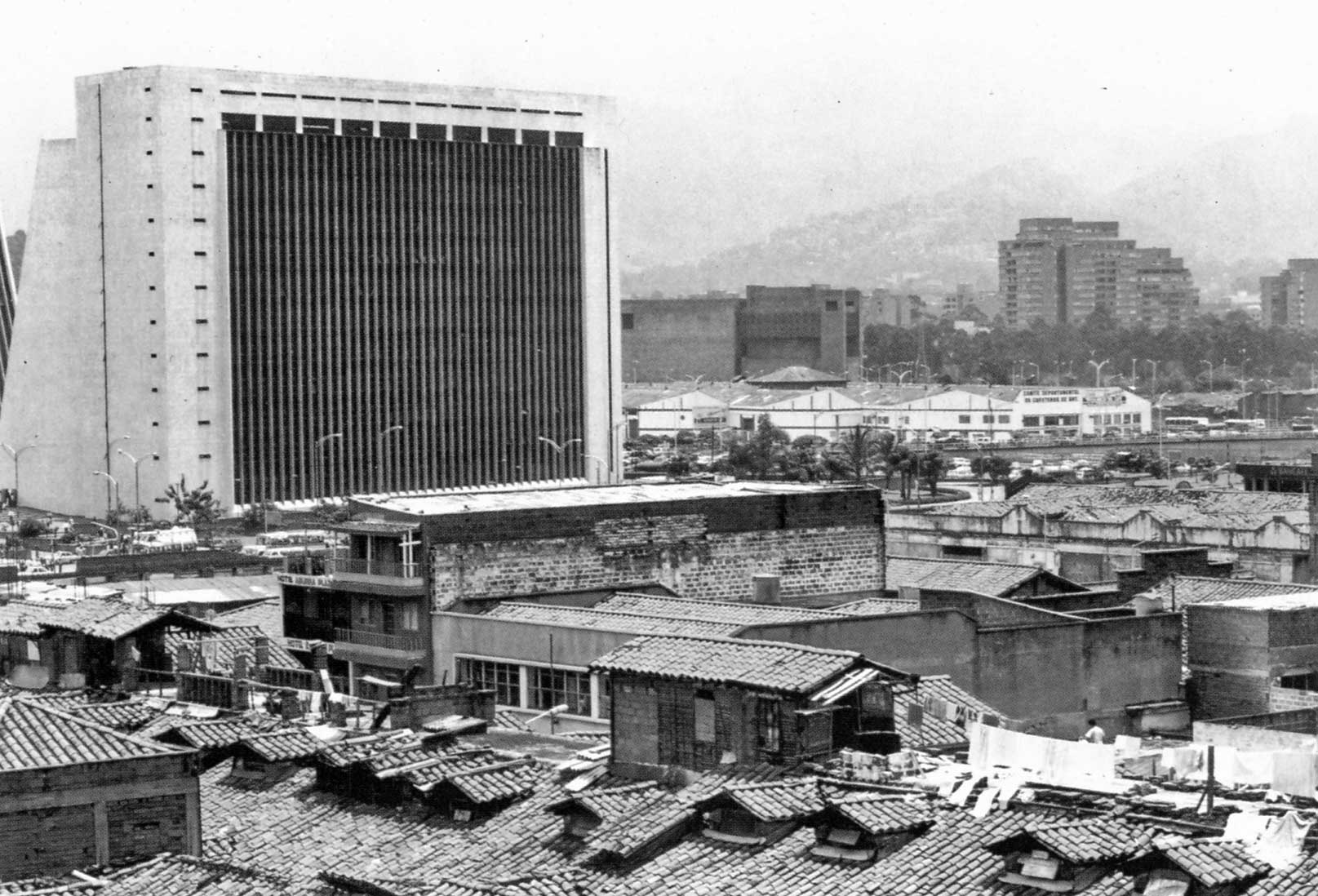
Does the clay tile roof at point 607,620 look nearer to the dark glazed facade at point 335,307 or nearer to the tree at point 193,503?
the tree at point 193,503

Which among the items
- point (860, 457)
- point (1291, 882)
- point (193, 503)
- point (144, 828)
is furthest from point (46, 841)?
point (860, 457)

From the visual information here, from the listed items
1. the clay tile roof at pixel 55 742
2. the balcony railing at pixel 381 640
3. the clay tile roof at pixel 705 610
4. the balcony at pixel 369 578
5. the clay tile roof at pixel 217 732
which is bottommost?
the balcony railing at pixel 381 640

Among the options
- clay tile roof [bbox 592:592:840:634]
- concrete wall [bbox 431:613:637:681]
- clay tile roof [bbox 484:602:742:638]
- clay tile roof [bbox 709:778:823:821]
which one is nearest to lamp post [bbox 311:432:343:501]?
clay tile roof [bbox 592:592:840:634]

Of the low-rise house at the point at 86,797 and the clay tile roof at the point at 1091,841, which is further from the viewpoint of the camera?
the low-rise house at the point at 86,797

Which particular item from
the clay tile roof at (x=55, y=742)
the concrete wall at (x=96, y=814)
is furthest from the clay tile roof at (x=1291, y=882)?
the clay tile roof at (x=55, y=742)

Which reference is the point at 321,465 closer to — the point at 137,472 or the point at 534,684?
the point at 137,472

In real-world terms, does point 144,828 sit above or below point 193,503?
above
